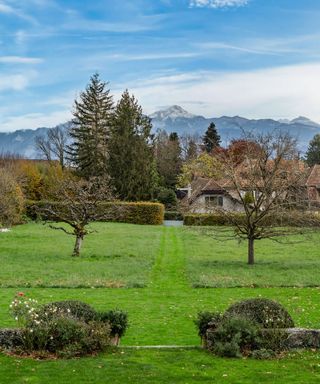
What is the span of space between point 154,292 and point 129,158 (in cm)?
4264

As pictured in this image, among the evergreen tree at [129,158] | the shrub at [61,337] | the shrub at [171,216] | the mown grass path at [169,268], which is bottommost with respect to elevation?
the mown grass path at [169,268]

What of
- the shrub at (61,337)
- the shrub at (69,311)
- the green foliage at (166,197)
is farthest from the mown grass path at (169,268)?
the green foliage at (166,197)

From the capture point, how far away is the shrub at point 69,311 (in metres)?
10.6

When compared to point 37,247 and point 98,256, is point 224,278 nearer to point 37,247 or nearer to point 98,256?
point 98,256

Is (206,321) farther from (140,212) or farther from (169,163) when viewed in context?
(169,163)

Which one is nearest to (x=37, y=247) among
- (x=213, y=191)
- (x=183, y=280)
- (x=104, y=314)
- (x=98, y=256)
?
(x=98, y=256)

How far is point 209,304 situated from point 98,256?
39.5ft

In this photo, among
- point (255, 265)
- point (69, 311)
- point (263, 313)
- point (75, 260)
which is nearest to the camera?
point (69, 311)

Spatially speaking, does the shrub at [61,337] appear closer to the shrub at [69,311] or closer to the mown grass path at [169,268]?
the shrub at [69,311]

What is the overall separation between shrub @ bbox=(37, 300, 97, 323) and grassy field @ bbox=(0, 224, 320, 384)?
90 centimetres

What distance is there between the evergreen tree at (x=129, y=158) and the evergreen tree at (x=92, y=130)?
216cm

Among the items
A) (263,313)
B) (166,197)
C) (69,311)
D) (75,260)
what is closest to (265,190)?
(75,260)

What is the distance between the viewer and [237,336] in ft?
33.1

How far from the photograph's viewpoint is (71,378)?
28.7ft
